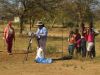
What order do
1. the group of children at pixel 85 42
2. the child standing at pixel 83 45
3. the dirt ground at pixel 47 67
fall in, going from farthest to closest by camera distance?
the child standing at pixel 83 45 < the group of children at pixel 85 42 < the dirt ground at pixel 47 67

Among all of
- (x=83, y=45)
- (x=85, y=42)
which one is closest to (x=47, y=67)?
(x=83, y=45)

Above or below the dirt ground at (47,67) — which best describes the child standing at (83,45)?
above

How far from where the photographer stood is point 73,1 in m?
46.4

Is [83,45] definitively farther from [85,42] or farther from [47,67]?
[47,67]

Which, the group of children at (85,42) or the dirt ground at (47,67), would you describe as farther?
the group of children at (85,42)

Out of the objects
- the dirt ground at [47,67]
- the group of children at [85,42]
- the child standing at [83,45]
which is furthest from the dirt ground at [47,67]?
the child standing at [83,45]

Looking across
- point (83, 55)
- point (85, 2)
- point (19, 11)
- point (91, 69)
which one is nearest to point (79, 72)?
point (91, 69)

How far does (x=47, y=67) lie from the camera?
14250mm

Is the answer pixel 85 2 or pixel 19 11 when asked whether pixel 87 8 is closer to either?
pixel 85 2

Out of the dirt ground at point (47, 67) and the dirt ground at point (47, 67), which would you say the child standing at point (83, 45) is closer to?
the dirt ground at point (47, 67)

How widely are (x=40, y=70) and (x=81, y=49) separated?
4.12 meters

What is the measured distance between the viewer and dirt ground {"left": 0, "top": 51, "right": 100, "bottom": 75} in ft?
43.2

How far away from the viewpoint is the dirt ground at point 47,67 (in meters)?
13.2

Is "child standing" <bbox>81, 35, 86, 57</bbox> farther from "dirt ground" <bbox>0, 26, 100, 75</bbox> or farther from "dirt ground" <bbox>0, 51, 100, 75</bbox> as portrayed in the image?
"dirt ground" <bbox>0, 51, 100, 75</bbox>
